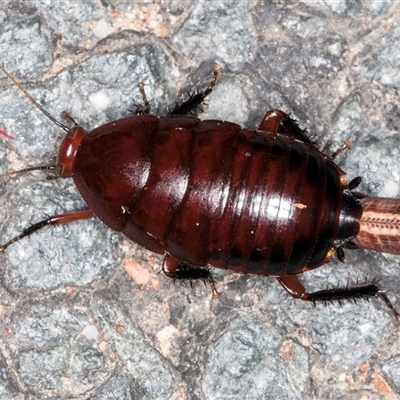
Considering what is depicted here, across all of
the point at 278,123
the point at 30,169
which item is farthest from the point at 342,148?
the point at 30,169

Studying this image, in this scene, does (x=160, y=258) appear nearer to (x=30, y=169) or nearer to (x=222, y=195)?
(x=222, y=195)

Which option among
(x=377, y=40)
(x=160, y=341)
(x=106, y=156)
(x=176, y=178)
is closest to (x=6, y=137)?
(x=106, y=156)

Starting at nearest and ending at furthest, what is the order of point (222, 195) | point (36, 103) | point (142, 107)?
point (222, 195), point (36, 103), point (142, 107)

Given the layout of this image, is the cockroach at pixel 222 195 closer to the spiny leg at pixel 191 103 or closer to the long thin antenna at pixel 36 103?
the long thin antenna at pixel 36 103

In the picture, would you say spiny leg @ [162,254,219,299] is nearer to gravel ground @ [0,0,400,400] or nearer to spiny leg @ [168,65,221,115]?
gravel ground @ [0,0,400,400]

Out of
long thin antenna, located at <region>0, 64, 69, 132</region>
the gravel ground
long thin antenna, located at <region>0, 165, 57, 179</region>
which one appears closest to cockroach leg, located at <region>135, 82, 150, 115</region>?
the gravel ground

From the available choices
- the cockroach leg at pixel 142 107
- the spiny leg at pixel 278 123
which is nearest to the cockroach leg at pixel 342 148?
the spiny leg at pixel 278 123

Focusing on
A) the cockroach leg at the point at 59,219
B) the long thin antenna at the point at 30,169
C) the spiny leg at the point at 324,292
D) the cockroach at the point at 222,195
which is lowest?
the spiny leg at the point at 324,292
